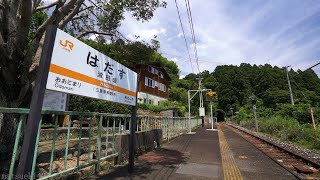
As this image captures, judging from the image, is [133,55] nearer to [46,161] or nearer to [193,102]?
[46,161]

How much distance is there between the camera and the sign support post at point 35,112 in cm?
257

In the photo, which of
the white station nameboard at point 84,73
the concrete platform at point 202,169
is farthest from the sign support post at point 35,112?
the concrete platform at point 202,169

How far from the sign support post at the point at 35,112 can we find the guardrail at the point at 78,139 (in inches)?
17.3

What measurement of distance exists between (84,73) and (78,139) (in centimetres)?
332

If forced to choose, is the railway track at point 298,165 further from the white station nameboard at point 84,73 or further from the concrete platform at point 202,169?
the white station nameboard at point 84,73

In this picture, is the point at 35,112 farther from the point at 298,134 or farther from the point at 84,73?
the point at 298,134

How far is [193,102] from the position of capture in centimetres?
5206

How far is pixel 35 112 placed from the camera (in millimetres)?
2705

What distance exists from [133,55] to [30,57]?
5489 millimetres

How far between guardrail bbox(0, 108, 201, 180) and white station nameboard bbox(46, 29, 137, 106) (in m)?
0.55

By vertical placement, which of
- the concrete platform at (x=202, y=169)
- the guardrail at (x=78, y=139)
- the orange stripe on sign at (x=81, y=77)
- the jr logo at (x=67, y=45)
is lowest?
the concrete platform at (x=202, y=169)

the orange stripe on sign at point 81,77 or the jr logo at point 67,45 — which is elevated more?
the jr logo at point 67,45

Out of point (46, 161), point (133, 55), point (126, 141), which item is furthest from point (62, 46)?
point (133, 55)

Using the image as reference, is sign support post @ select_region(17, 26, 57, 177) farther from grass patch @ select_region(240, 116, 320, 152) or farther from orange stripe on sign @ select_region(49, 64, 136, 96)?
grass patch @ select_region(240, 116, 320, 152)
